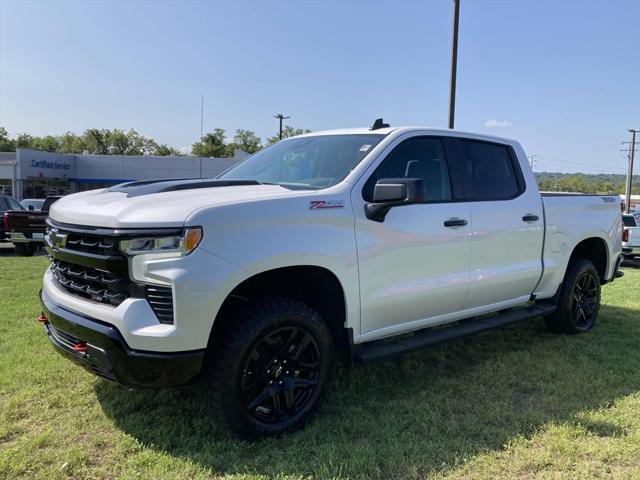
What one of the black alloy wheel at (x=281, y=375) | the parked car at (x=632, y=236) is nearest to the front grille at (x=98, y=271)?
the black alloy wheel at (x=281, y=375)

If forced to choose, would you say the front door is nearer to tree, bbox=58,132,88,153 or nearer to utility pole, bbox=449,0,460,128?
utility pole, bbox=449,0,460,128

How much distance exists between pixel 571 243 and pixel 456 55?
8275mm

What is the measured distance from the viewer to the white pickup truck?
9.24 ft

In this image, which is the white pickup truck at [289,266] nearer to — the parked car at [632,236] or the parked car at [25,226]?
the parked car at [25,226]

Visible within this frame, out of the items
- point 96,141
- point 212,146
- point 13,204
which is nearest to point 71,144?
point 96,141

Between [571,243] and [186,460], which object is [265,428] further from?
[571,243]

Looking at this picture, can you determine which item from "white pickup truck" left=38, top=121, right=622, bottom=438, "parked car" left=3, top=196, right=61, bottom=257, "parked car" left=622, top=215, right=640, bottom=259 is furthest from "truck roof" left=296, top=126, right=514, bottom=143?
"parked car" left=622, top=215, right=640, bottom=259

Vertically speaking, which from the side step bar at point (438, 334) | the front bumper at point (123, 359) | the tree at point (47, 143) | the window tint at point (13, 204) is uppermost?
the tree at point (47, 143)

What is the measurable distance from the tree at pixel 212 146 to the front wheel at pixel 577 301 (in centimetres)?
8289

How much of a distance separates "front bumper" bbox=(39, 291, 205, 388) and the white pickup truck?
0.01m

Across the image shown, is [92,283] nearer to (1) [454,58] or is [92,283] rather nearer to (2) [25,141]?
(1) [454,58]

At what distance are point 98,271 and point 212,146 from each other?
86194mm

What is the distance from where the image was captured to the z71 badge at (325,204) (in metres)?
3.26

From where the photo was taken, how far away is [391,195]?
11.0 ft
